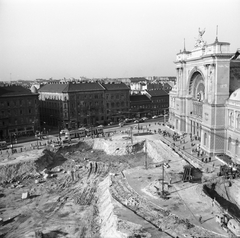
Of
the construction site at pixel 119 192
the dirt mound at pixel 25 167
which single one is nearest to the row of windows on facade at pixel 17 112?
the construction site at pixel 119 192

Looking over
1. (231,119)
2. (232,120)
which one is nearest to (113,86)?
(231,119)

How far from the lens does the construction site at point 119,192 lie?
34000 millimetres

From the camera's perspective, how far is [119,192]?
4362 cm

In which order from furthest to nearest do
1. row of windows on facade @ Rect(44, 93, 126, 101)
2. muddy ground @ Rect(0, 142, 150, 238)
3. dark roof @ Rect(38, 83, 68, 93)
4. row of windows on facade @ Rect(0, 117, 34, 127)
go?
dark roof @ Rect(38, 83, 68, 93)
row of windows on facade @ Rect(44, 93, 126, 101)
row of windows on facade @ Rect(0, 117, 34, 127)
muddy ground @ Rect(0, 142, 150, 238)

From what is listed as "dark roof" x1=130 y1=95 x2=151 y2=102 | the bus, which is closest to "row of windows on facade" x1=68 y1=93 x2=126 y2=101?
"dark roof" x1=130 y1=95 x2=151 y2=102

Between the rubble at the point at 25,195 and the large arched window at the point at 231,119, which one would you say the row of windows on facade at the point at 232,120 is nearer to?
the large arched window at the point at 231,119

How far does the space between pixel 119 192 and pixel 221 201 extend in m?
15.2

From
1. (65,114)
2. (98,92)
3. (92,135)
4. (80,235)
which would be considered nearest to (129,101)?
(98,92)

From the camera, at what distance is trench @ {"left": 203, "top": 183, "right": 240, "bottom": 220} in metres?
42.4

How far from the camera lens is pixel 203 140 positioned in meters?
62.6

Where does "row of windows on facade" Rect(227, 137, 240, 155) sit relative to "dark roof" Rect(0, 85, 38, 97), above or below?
below

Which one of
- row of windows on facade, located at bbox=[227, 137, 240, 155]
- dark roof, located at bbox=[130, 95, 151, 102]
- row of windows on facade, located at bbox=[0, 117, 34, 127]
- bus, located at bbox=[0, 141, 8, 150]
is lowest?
bus, located at bbox=[0, 141, 8, 150]

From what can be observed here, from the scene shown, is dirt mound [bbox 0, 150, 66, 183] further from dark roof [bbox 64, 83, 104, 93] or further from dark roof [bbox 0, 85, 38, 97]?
dark roof [bbox 64, 83, 104, 93]

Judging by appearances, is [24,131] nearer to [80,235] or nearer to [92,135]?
[92,135]
